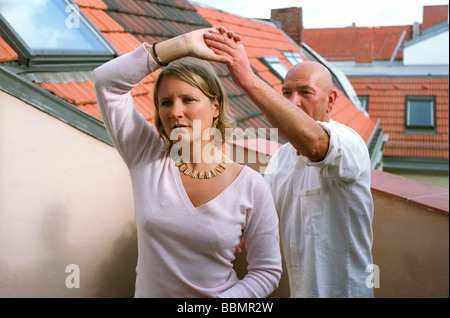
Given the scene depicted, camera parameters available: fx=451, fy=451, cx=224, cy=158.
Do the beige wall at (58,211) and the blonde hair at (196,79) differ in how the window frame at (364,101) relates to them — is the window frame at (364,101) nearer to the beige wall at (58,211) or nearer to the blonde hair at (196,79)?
the beige wall at (58,211)

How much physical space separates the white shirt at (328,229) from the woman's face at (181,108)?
0.64 feet

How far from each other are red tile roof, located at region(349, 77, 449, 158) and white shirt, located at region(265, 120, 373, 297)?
2.59m

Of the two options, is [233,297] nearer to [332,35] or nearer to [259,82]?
[259,82]

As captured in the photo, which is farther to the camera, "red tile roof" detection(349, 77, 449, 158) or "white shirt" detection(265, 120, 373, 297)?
"red tile roof" detection(349, 77, 449, 158)

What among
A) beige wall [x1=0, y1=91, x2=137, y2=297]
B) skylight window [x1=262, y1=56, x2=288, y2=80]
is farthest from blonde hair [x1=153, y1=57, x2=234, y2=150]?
skylight window [x1=262, y1=56, x2=288, y2=80]

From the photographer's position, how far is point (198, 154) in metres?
0.78

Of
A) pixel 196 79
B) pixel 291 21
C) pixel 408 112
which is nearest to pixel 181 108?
pixel 196 79

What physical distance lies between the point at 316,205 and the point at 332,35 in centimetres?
369

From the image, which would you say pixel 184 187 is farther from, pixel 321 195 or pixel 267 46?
pixel 267 46

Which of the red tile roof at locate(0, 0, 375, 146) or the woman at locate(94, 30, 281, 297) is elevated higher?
the red tile roof at locate(0, 0, 375, 146)

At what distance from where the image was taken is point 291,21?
9.13ft

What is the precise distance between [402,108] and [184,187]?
115 inches

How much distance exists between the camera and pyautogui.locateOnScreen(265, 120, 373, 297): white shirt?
81cm

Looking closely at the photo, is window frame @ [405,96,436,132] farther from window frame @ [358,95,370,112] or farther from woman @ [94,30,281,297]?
woman @ [94,30,281,297]
